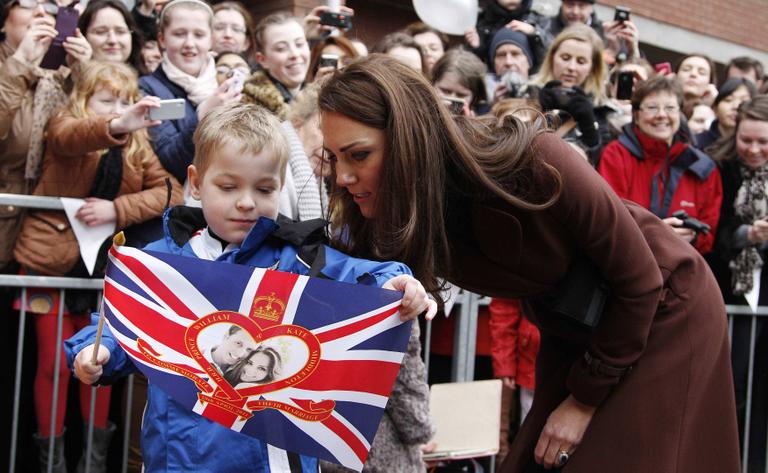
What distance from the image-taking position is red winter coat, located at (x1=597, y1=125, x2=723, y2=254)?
5098mm

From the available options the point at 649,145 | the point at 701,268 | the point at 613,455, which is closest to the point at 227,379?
the point at 613,455

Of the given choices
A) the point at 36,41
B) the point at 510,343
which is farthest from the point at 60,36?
the point at 510,343

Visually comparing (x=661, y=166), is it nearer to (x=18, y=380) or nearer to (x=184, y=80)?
(x=184, y=80)

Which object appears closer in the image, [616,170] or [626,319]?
[626,319]

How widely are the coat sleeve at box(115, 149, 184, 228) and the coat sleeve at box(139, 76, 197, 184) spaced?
0.04 meters

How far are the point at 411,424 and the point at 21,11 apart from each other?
3.00 metres

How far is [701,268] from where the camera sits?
2.79 metres

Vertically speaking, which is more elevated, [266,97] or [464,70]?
[464,70]

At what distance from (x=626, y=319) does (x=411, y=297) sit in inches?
30.4

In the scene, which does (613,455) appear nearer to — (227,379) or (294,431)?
(294,431)

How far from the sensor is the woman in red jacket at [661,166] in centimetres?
511

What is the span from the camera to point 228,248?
2.60 meters

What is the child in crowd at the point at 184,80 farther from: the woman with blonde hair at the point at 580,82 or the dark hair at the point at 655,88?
the dark hair at the point at 655,88

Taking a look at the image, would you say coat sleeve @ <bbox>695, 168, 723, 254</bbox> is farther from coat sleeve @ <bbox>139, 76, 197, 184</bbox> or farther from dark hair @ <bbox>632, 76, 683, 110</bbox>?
coat sleeve @ <bbox>139, 76, 197, 184</bbox>
